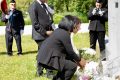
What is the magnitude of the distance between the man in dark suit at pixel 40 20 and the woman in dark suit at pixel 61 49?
1.48m

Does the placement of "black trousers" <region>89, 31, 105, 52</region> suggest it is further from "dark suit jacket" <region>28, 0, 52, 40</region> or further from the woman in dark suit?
the woman in dark suit

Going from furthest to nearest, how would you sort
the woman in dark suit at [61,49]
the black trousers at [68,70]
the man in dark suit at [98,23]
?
the man in dark suit at [98,23] → the black trousers at [68,70] → the woman in dark suit at [61,49]

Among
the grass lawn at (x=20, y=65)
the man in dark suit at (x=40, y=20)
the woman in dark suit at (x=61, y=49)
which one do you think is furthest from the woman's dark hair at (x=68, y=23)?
the grass lawn at (x=20, y=65)

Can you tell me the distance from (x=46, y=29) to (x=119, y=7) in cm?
163

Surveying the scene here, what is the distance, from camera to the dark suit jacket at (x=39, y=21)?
9.48m

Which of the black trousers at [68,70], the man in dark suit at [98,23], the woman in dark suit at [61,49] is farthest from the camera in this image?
the man in dark suit at [98,23]

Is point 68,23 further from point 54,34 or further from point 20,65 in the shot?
point 20,65

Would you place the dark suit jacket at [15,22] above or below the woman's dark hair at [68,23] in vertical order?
below

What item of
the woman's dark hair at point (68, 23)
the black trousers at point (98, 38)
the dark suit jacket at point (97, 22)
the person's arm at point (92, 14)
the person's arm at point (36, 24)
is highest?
the woman's dark hair at point (68, 23)

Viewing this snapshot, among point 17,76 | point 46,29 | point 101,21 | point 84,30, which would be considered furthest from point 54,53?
point 84,30

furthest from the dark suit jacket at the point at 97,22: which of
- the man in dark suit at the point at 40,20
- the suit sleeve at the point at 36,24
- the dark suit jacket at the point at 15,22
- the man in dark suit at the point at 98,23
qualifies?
the dark suit jacket at the point at 15,22

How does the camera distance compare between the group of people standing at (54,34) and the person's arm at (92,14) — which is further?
the person's arm at (92,14)

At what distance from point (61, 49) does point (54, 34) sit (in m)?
0.28

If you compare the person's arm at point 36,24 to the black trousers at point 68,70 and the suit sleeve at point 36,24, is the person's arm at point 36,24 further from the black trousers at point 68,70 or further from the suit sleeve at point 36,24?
the black trousers at point 68,70
